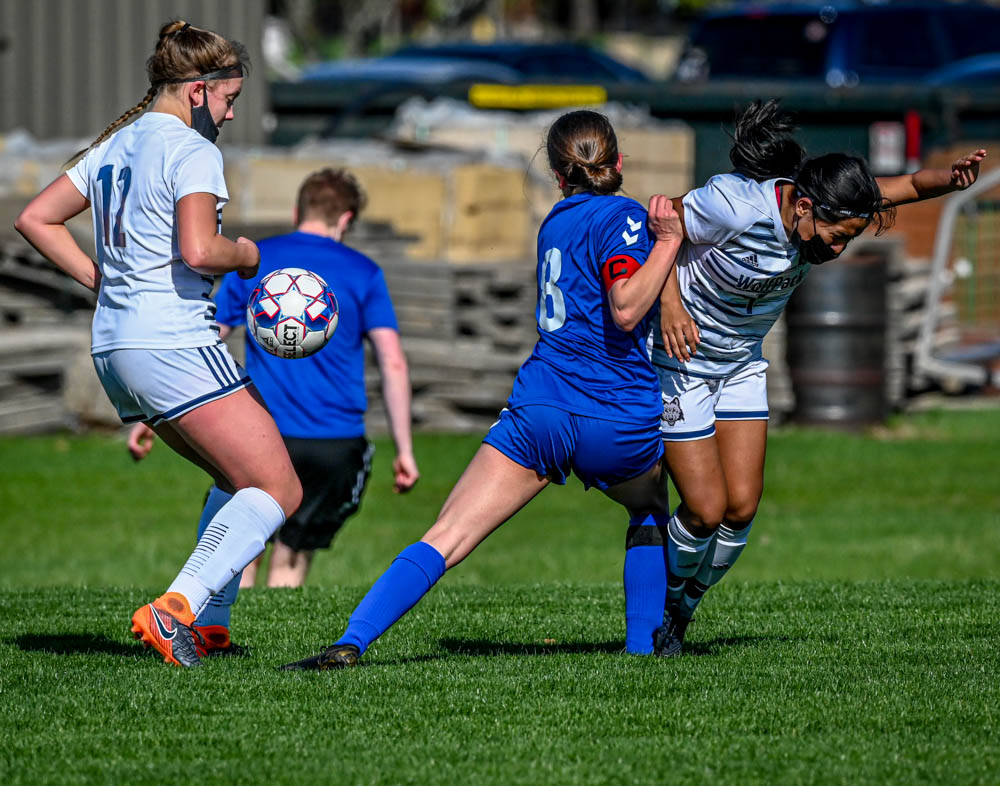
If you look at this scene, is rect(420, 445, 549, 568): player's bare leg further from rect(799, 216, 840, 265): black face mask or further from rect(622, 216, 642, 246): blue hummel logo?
rect(799, 216, 840, 265): black face mask

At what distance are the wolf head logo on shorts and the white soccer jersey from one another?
5.08 ft

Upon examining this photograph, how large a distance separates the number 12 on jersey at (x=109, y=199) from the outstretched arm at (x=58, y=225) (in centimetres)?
17

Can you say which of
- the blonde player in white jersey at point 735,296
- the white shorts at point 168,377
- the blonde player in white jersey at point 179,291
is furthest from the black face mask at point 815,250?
the white shorts at point 168,377

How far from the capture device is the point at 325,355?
773 cm

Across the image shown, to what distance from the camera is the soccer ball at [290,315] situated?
563 cm

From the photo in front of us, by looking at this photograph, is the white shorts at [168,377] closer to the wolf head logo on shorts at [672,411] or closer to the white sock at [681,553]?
the wolf head logo on shorts at [672,411]

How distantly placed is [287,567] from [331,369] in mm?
1197

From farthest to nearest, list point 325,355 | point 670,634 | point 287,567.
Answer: point 287,567 < point 325,355 < point 670,634

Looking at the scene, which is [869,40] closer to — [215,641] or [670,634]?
[670,634]

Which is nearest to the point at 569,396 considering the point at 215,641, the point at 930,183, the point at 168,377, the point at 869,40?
the point at 168,377

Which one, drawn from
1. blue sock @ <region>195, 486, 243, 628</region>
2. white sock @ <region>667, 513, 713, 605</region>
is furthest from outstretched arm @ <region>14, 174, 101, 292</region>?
white sock @ <region>667, 513, 713, 605</region>

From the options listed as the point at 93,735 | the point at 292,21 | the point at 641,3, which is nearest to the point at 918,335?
the point at 93,735

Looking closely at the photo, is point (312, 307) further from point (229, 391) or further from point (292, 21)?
point (292, 21)

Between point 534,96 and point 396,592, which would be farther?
point 534,96
